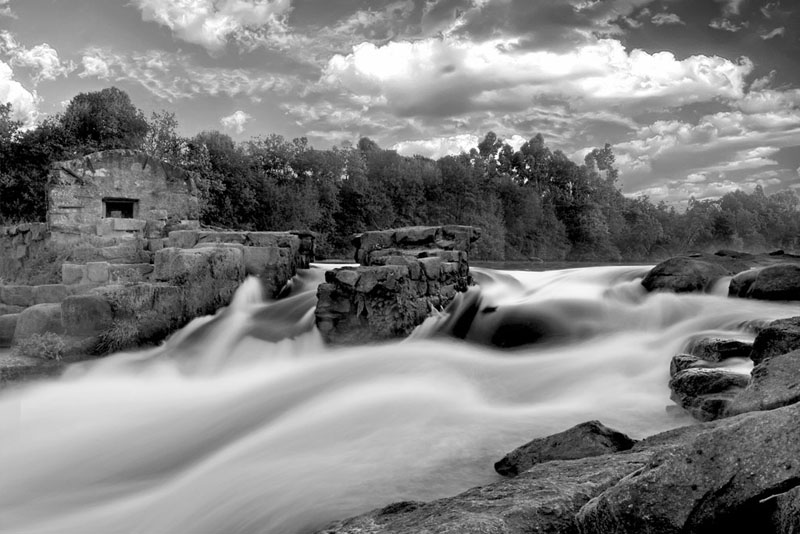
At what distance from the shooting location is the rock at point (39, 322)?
7934 millimetres

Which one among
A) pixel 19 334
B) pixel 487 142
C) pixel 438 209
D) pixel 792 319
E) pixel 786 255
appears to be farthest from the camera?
pixel 487 142

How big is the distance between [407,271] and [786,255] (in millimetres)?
12287

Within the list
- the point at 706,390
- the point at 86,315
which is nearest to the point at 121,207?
the point at 86,315

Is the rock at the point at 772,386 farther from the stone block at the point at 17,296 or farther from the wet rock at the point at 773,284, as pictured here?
the stone block at the point at 17,296

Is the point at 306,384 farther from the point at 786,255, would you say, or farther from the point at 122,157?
the point at 786,255

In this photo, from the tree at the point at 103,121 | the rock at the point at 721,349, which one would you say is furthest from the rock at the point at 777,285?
the tree at the point at 103,121

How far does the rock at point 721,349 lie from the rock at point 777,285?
3031mm

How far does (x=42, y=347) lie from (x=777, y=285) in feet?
34.6

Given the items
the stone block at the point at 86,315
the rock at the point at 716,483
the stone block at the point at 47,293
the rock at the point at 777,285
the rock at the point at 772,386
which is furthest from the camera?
the stone block at the point at 47,293

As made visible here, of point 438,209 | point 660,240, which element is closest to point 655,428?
point 438,209

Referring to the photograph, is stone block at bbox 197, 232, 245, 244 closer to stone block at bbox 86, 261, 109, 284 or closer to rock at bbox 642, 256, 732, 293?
stone block at bbox 86, 261, 109, 284

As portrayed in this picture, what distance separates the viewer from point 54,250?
14273 millimetres

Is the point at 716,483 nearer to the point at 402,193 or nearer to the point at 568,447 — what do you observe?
the point at 568,447

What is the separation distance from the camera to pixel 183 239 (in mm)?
12141
